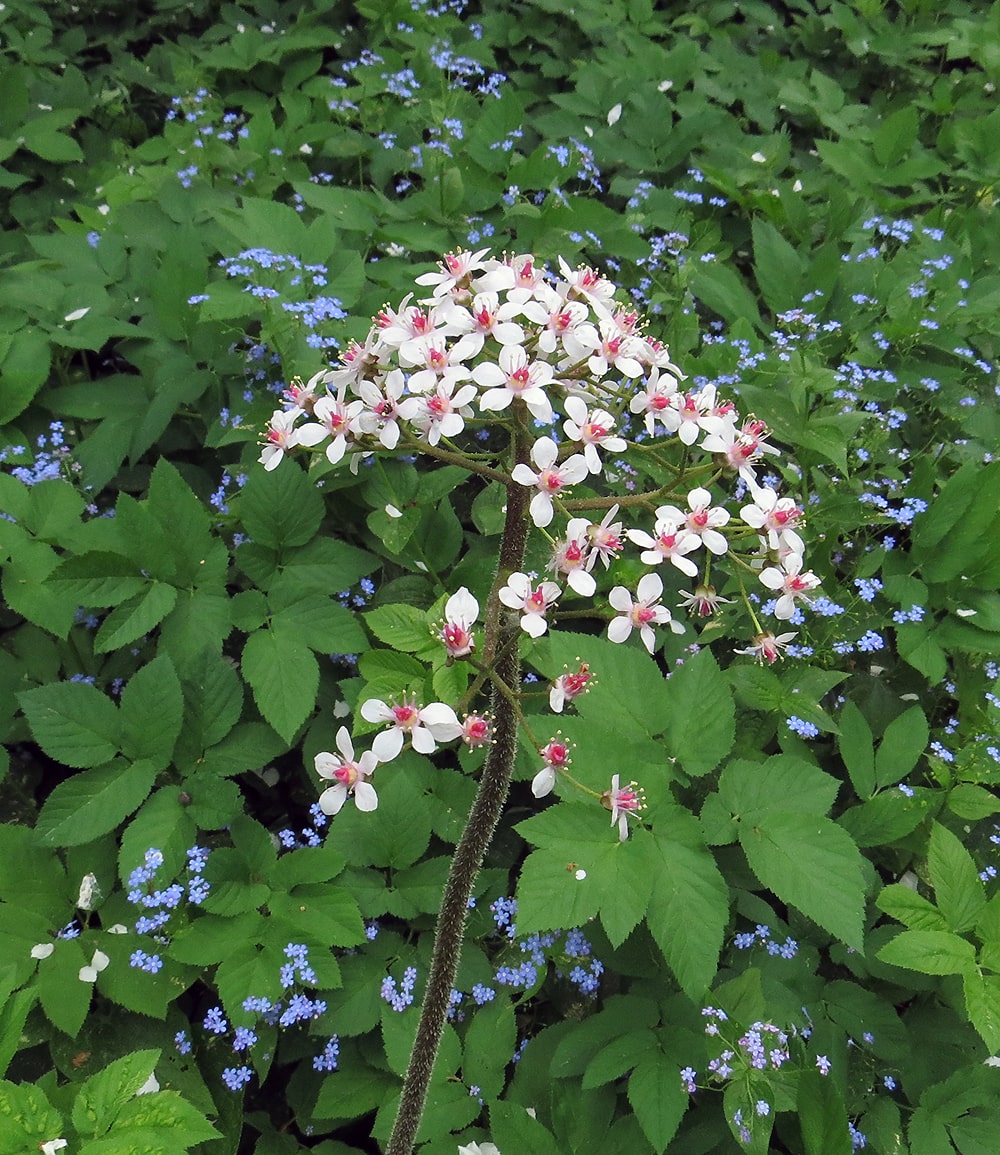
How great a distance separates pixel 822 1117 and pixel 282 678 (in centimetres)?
137

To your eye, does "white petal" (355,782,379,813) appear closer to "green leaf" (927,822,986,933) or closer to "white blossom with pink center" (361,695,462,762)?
"white blossom with pink center" (361,695,462,762)

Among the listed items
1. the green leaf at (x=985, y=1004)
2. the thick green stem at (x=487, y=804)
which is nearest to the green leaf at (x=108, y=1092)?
the thick green stem at (x=487, y=804)

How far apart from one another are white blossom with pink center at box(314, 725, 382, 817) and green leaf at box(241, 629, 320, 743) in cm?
67

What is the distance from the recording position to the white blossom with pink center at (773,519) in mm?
1268

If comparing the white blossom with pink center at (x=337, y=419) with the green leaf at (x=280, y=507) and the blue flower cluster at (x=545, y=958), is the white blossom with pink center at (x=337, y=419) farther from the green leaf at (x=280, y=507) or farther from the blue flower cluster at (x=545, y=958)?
the blue flower cluster at (x=545, y=958)

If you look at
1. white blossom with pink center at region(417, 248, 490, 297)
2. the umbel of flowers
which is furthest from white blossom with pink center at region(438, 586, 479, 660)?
white blossom with pink center at region(417, 248, 490, 297)

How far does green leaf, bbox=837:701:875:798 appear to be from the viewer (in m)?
1.91

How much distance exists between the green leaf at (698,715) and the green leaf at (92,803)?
111cm

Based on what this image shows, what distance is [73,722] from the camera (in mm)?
1838

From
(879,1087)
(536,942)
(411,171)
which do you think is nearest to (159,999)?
(536,942)

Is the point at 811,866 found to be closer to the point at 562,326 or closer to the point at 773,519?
the point at 773,519

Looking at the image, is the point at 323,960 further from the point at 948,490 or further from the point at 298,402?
the point at 948,490

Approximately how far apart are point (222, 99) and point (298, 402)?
10.5 feet

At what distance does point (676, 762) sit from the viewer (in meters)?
1.76
